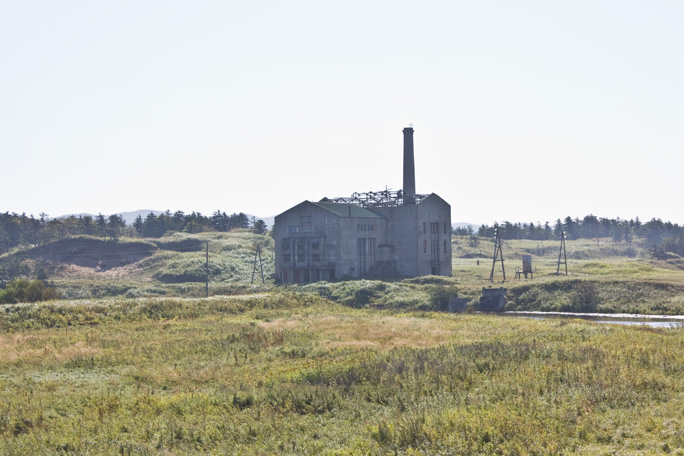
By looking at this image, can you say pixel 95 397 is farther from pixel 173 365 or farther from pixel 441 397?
pixel 441 397

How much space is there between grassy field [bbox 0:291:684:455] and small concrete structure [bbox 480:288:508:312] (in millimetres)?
19045

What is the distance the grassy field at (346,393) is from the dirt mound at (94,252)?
57.9 m

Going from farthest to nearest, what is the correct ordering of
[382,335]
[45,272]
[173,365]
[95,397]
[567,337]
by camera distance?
[45,272] → [382,335] → [567,337] → [173,365] → [95,397]

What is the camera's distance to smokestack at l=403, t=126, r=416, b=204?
71938 millimetres

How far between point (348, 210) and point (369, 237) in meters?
3.68

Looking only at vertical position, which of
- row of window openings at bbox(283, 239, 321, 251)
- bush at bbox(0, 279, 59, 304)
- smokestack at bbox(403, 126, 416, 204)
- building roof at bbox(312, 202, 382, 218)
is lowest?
bush at bbox(0, 279, 59, 304)

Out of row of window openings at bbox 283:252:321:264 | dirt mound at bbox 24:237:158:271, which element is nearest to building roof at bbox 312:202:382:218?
row of window openings at bbox 283:252:321:264

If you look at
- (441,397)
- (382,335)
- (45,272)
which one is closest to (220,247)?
(45,272)

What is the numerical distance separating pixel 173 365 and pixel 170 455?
10.6 m

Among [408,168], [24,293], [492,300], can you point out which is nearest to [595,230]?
[408,168]

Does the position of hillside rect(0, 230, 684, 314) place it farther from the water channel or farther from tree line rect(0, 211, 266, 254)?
tree line rect(0, 211, 266, 254)

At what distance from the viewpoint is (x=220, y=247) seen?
92.3m

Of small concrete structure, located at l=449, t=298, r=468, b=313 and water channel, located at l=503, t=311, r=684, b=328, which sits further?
small concrete structure, located at l=449, t=298, r=468, b=313

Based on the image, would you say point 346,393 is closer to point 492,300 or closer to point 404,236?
point 492,300
